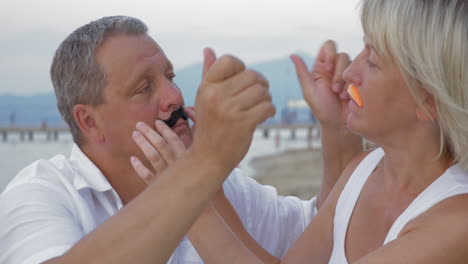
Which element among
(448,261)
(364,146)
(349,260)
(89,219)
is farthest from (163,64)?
(448,261)

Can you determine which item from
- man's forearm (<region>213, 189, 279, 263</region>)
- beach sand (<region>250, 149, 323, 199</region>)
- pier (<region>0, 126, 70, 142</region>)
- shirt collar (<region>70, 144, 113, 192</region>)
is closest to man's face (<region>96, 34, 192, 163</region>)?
shirt collar (<region>70, 144, 113, 192</region>)

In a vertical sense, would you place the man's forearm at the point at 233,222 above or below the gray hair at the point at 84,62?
below

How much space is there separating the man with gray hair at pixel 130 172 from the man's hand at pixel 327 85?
1.19 feet

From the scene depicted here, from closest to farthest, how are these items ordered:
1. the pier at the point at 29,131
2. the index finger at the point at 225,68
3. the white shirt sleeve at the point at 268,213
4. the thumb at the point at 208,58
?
the index finger at the point at 225,68 < the thumb at the point at 208,58 < the white shirt sleeve at the point at 268,213 < the pier at the point at 29,131

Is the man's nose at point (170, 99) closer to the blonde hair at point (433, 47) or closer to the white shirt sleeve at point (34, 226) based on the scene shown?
the white shirt sleeve at point (34, 226)

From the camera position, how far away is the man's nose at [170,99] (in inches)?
104

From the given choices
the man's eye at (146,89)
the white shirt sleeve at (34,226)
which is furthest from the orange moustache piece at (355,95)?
the white shirt sleeve at (34,226)

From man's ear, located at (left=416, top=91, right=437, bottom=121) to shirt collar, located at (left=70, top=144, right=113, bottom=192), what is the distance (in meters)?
Result: 1.31

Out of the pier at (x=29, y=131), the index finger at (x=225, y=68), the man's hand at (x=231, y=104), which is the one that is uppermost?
the index finger at (x=225, y=68)

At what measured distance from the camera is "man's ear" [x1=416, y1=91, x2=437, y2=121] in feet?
6.77

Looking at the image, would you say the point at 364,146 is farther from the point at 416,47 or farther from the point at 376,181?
the point at 416,47

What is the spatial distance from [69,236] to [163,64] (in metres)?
0.94

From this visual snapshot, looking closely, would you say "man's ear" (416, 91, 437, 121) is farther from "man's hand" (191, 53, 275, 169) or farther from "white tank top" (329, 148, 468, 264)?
"man's hand" (191, 53, 275, 169)

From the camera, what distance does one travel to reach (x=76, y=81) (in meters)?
2.76
